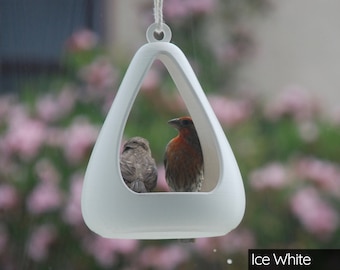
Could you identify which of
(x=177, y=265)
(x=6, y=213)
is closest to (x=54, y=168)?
(x=6, y=213)

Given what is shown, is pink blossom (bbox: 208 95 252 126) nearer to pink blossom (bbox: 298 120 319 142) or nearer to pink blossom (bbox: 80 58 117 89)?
pink blossom (bbox: 298 120 319 142)

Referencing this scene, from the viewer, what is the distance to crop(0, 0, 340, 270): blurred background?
186cm

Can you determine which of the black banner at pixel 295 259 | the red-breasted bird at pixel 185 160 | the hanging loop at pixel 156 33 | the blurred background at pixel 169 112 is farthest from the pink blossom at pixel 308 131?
the hanging loop at pixel 156 33

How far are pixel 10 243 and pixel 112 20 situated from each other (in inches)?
26.1

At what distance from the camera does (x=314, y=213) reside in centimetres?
186

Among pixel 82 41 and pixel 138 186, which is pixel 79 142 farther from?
pixel 138 186

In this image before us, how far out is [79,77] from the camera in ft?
6.32

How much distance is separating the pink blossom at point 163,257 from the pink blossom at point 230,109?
363mm

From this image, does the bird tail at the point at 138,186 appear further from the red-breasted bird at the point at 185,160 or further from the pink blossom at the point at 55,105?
the pink blossom at the point at 55,105

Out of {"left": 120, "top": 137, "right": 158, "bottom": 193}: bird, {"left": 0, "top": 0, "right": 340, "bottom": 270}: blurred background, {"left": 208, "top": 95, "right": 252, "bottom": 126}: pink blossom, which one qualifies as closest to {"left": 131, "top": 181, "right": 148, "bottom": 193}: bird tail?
{"left": 120, "top": 137, "right": 158, "bottom": 193}: bird

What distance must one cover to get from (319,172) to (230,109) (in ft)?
0.95

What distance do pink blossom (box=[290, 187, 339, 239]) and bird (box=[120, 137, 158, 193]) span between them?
3.06 feet

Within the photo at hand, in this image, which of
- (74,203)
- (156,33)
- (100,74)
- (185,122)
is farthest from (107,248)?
(156,33)

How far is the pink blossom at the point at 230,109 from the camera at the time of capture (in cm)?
189
